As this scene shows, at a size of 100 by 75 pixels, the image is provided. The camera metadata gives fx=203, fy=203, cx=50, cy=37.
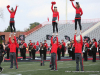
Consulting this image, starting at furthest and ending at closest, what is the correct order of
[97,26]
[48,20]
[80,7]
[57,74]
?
[48,20] → [97,26] → [80,7] → [57,74]

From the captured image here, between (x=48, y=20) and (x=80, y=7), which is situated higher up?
(x=48, y=20)

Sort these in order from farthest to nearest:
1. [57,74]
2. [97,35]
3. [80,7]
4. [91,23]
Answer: [91,23], [97,35], [80,7], [57,74]

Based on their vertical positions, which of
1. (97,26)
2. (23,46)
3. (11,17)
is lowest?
(23,46)

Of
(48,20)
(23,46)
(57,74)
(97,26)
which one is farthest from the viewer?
(48,20)

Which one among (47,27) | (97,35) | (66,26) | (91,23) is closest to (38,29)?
(47,27)

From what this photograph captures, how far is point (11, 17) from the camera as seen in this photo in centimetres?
1184

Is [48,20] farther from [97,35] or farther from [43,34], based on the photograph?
[97,35]

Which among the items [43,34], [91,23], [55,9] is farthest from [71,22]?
[55,9]

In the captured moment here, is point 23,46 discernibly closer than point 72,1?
No

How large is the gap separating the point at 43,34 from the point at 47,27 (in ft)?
14.3

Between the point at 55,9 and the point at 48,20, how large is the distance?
1481 inches

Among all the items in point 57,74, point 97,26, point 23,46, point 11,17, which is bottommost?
point 57,74

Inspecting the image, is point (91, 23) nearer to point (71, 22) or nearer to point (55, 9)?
point (71, 22)

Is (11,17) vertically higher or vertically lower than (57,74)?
higher
